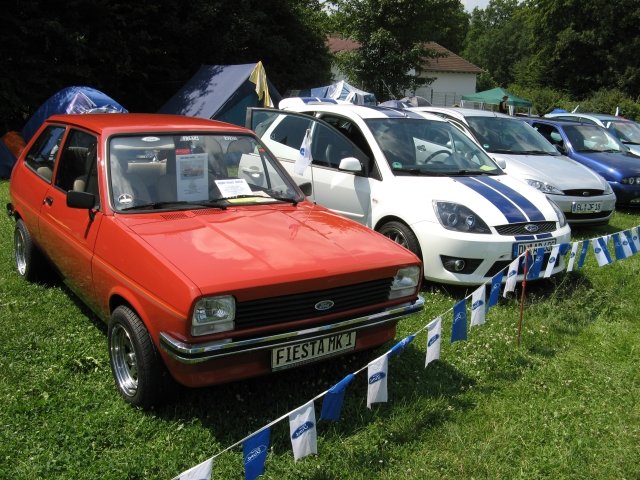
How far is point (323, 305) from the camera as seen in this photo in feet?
10.6

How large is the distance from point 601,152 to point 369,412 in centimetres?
907

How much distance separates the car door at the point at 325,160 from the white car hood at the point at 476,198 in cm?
45

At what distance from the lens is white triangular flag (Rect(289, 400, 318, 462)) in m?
2.63

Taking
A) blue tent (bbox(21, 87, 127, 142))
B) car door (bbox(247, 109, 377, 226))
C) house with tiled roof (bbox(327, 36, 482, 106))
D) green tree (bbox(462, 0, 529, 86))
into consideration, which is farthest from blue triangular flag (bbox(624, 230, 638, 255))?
green tree (bbox(462, 0, 529, 86))

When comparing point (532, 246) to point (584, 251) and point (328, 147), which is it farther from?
point (328, 147)

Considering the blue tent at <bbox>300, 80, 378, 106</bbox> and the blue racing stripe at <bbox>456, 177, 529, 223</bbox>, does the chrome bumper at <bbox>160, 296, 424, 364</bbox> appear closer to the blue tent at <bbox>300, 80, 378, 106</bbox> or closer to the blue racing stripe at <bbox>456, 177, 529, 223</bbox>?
the blue racing stripe at <bbox>456, 177, 529, 223</bbox>

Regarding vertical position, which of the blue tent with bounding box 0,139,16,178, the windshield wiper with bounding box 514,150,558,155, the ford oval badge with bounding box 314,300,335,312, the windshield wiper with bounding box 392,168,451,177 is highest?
the windshield wiper with bounding box 392,168,451,177

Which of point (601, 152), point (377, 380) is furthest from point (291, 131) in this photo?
point (601, 152)

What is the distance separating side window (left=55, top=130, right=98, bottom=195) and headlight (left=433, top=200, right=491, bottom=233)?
3.00m

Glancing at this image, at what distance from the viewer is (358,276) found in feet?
10.8

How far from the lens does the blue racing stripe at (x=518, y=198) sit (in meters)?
5.52

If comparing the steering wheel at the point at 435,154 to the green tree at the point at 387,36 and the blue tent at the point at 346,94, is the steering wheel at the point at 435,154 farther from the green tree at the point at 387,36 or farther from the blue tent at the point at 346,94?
the green tree at the point at 387,36

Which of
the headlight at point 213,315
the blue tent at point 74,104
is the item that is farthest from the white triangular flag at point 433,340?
the blue tent at point 74,104

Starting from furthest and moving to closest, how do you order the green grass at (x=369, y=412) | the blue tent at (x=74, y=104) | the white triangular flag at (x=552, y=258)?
the blue tent at (x=74, y=104), the white triangular flag at (x=552, y=258), the green grass at (x=369, y=412)
